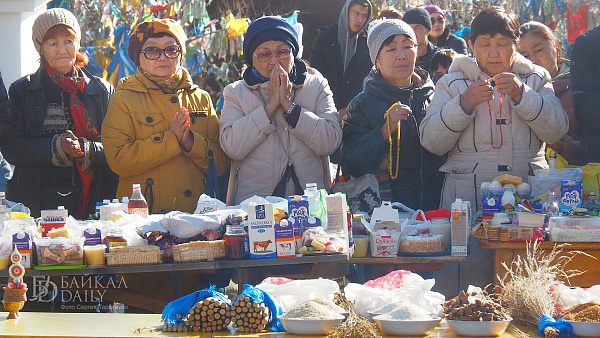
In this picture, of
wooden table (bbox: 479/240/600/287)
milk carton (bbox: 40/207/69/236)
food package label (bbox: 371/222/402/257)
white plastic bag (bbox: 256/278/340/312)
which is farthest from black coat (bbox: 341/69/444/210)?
milk carton (bbox: 40/207/69/236)

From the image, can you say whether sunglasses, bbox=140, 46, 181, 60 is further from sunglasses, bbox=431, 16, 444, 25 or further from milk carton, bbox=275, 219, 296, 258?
sunglasses, bbox=431, 16, 444, 25

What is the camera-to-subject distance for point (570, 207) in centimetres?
409

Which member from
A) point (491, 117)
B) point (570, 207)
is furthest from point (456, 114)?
point (570, 207)

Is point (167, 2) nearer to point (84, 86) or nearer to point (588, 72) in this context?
point (84, 86)

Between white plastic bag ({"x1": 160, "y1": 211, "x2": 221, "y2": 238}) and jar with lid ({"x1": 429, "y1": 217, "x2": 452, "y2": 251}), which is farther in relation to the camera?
jar with lid ({"x1": 429, "y1": 217, "x2": 452, "y2": 251})

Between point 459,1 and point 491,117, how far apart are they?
452 centimetres

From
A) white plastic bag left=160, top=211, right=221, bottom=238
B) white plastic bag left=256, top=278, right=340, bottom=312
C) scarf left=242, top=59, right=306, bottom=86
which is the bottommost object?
white plastic bag left=256, top=278, right=340, bottom=312

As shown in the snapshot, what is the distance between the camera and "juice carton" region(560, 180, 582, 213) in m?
4.09

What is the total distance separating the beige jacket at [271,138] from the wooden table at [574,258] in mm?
1096

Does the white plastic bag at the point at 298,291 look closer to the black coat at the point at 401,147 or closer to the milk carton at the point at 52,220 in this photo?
the milk carton at the point at 52,220

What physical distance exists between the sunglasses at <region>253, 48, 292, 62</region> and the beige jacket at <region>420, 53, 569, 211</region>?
2.87ft

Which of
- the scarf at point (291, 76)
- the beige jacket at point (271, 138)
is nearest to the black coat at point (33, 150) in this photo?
the beige jacket at point (271, 138)

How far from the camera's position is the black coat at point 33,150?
492cm

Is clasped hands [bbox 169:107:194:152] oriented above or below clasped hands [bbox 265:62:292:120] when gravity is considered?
below
